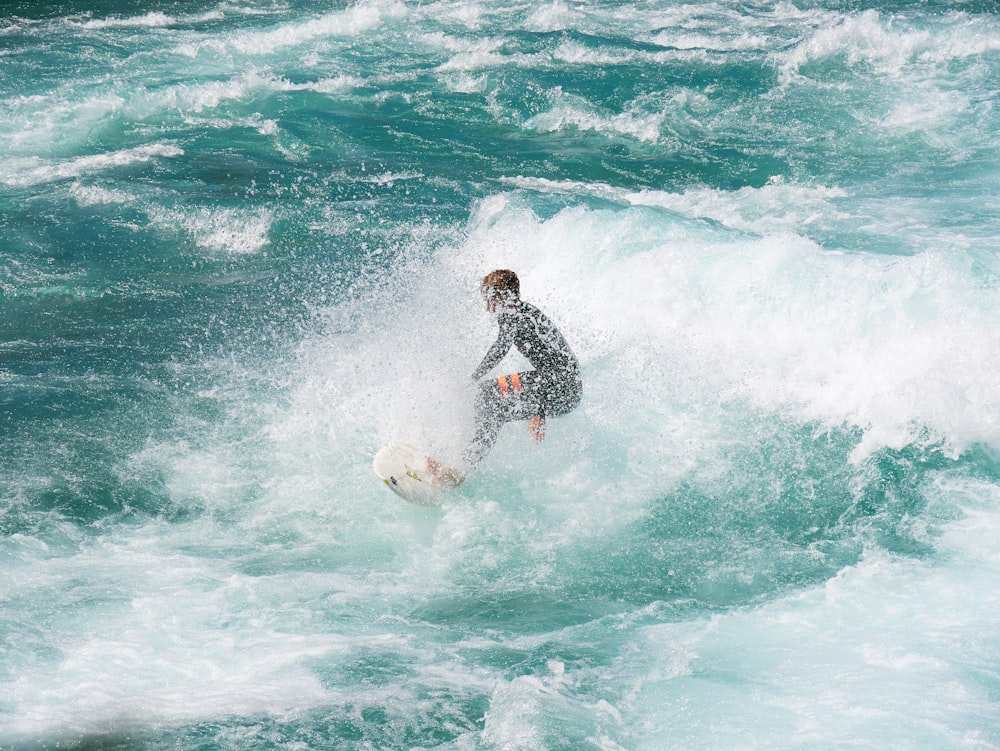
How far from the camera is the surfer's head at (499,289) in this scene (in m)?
7.08

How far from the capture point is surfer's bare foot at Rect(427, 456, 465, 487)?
741 centimetres

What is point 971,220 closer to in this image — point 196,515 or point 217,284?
point 217,284

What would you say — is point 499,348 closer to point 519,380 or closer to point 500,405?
point 519,380

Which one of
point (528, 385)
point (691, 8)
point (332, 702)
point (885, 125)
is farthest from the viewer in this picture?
point (691, 8)

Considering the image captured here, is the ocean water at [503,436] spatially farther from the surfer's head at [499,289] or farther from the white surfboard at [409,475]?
the surfer's head at [499,289]

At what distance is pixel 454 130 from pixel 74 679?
1280 centimetres

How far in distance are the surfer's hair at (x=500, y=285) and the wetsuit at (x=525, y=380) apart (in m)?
0.11

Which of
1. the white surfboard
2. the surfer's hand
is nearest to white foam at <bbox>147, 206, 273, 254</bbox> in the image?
the white surfboard

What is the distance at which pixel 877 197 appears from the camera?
13.7 m

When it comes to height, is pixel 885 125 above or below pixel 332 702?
above

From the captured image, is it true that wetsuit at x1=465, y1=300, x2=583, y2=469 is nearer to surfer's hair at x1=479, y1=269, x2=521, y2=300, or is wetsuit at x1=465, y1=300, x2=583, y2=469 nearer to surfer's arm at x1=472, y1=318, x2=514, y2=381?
surfer's arm at x1=472, y1=318, x2=514, y2=381

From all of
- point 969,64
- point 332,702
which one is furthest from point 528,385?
point 969,64

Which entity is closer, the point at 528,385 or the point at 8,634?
the point at 8,634

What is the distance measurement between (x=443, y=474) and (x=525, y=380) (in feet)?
3.17
